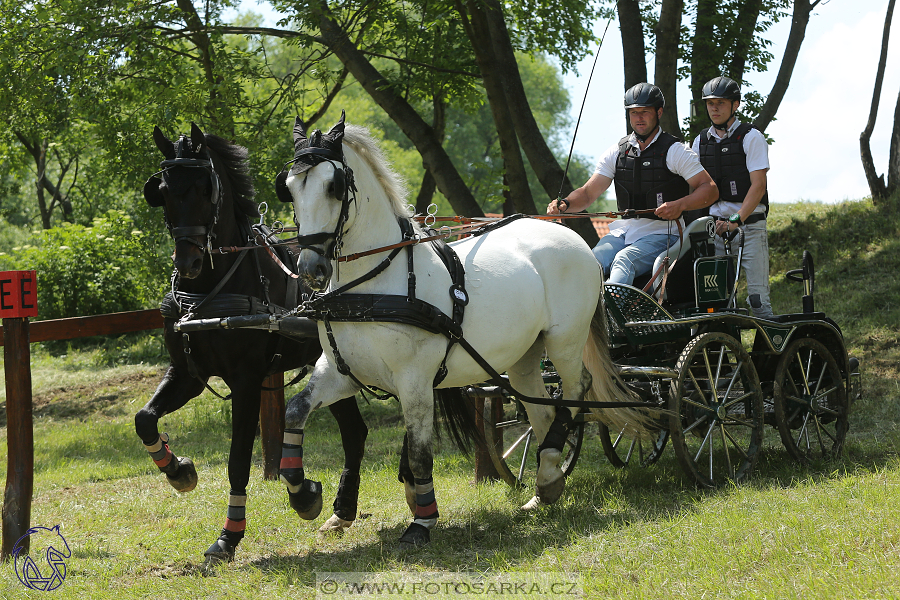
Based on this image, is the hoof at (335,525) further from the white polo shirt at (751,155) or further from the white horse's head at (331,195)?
the white polo shirt at (751,155)

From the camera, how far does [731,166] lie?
6004 millimetres

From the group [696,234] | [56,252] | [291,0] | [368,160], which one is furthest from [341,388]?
[56,252]

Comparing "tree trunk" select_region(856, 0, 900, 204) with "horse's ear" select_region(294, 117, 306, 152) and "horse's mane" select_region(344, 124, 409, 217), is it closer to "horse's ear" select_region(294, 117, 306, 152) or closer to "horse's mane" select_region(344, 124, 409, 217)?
"horse's mane" select_region(344, 124, 409, 217)

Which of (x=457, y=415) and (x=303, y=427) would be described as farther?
(x=457, y=415)

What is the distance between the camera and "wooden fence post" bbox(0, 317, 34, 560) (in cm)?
468

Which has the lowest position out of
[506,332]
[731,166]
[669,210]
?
[506,332]

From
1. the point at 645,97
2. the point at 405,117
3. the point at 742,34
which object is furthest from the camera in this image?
the point at 742,34

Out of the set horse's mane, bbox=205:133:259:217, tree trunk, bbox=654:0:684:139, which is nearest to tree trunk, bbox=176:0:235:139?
horse's mane, bbox=205:133:259:217

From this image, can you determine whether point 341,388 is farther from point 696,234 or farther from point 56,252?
point 56,252

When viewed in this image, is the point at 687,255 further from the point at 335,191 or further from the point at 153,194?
the point at 153,194

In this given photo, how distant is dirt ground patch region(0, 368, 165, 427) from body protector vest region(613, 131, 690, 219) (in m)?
8.52

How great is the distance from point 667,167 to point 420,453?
9.15ft

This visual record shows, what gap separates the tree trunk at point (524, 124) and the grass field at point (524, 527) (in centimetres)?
335

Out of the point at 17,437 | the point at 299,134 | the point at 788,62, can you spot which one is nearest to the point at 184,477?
the point at 17,437
